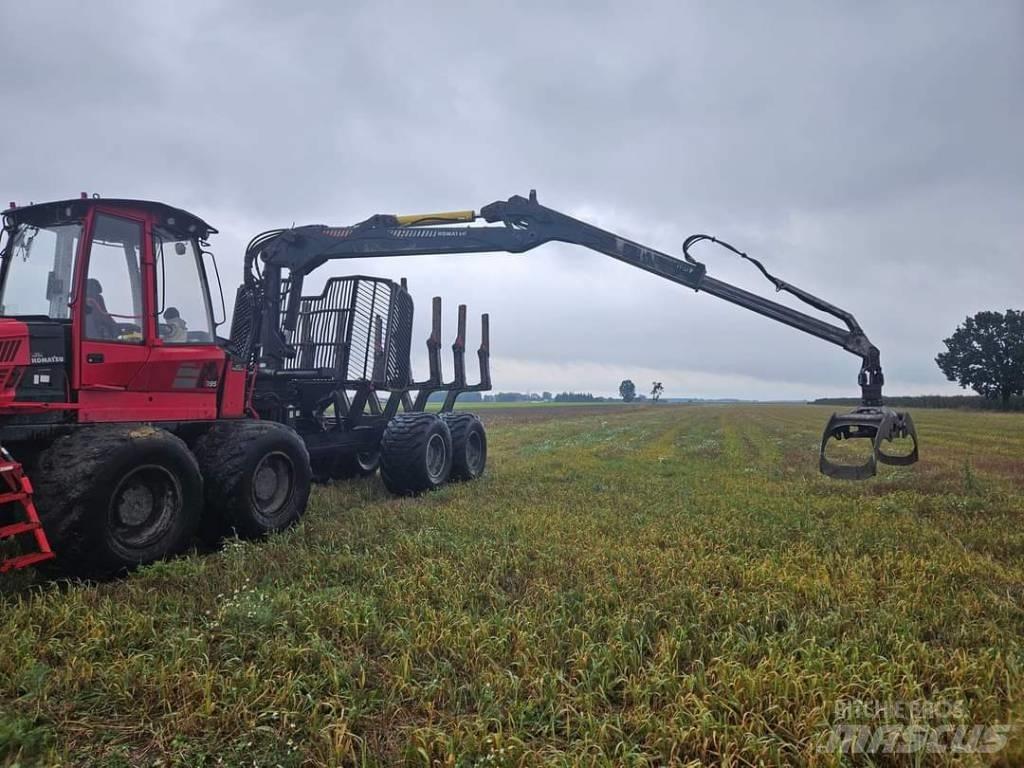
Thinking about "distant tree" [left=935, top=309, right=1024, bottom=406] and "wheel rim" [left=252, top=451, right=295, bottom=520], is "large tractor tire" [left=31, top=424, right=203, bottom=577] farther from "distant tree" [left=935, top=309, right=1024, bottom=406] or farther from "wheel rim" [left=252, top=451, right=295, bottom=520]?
"distant tree" [left=935, top=309, right=1024, bottom=406]

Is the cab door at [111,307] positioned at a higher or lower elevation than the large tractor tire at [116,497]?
higher

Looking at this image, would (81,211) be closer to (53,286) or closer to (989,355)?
(53,286)

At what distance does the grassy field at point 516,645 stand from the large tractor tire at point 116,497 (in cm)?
27

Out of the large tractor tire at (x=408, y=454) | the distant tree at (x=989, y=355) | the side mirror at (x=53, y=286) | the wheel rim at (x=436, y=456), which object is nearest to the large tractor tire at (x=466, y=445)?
the wheel rim at (x=436, y=456)

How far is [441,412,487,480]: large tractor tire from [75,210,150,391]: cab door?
5000mm

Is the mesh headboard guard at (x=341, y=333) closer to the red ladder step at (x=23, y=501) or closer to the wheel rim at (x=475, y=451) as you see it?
the wheel rim at (x=475, y=451)

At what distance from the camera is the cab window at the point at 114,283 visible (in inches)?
203

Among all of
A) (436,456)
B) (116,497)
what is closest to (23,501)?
(116,497)

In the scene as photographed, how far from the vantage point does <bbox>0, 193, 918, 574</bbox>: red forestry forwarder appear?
4.57 m

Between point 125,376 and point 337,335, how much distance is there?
369 centimetres

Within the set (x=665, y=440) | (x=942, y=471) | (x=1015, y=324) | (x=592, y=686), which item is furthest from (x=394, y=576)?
(x=1015, y=324)

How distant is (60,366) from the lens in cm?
488

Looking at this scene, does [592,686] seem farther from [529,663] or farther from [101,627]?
[101,627]

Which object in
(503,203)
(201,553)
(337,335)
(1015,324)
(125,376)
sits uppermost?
(1015,324)
